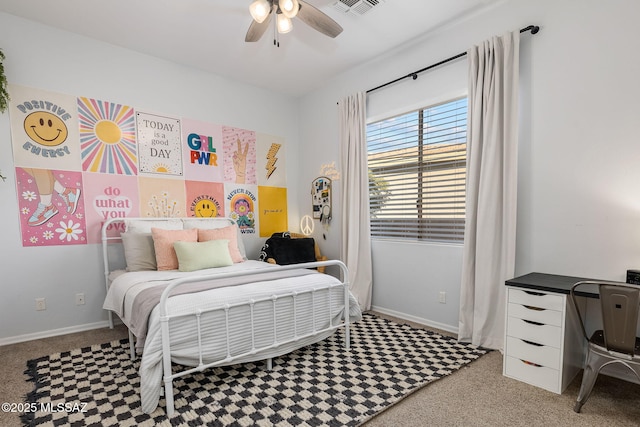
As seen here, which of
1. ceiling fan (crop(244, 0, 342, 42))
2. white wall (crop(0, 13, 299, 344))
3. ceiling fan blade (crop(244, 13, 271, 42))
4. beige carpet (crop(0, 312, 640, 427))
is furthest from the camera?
white wall (crop(0, 13, 299, 344))

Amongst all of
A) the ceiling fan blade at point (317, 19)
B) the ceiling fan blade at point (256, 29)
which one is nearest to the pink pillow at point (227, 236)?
the ceiling fan blade at point (256, 29)

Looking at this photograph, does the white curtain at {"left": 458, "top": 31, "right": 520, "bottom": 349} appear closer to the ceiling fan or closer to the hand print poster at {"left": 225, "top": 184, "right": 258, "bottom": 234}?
the ceiling fan

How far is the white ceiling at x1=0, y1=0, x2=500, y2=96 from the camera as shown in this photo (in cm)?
249

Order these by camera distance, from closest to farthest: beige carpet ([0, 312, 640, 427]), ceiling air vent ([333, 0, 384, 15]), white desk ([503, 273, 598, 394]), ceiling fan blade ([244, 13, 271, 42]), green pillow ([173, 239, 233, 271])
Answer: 1. beige carpet ([0, 312, 640, 427])
2. white desk ([503, 273, 598, 394])
3. ceiling fan blade ([244, 13, 271, 42])
4. ceiling air vent ([333, 0, 384, 15])
5. green pillow ([173, 239, 233, 271])

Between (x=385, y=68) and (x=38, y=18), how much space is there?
10.5 feet

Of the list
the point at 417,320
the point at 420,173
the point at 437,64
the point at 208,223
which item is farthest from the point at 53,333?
the point at 437,64

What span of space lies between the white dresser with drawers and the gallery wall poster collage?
300 cm

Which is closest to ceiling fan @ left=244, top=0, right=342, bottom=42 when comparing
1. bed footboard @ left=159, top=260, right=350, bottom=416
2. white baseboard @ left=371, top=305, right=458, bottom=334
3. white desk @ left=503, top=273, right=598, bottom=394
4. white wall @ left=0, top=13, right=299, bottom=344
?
white wall @ left=0, top=13, right=299, bottom=344

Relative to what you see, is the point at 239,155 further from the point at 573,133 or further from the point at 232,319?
the point at 573,133

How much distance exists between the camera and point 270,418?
1650 millimetres

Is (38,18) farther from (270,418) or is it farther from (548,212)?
(548,212)

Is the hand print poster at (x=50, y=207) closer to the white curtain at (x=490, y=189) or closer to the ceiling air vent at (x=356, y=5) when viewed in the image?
the ceiling air vent at (x=356, y=5)

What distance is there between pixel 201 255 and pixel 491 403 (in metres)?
2.42

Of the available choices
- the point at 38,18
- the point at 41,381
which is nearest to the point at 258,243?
the point at 41,381
